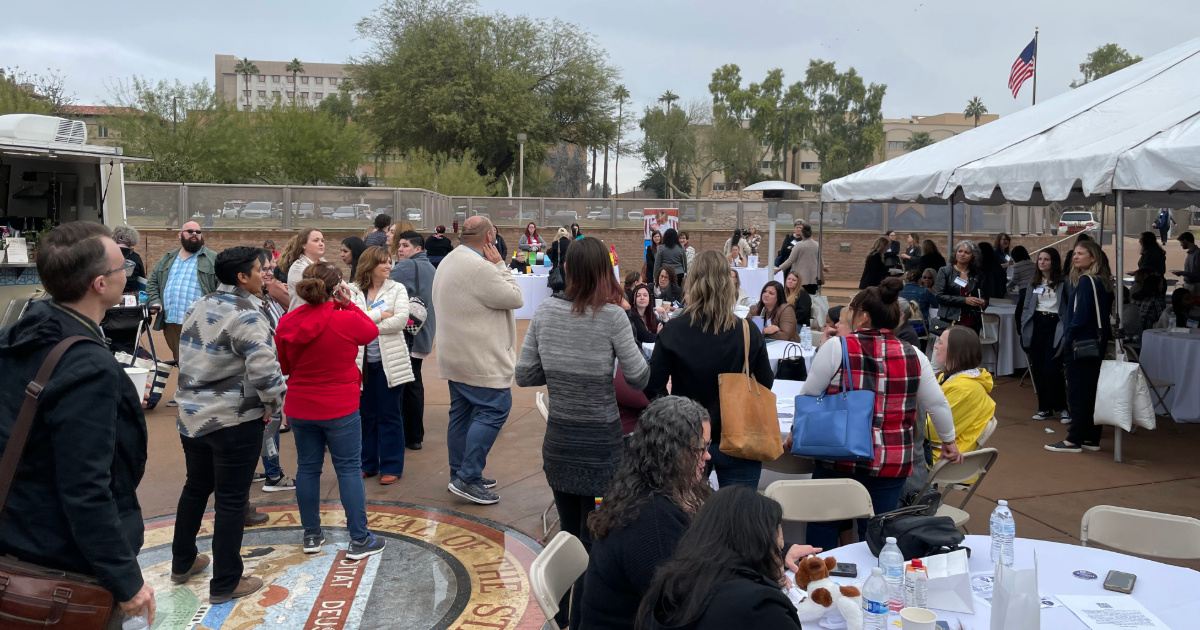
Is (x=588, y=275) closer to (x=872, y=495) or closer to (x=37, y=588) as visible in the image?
(x=872, y=495)

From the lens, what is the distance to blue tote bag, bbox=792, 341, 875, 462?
3.82 metres

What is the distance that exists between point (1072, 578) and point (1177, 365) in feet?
19.0

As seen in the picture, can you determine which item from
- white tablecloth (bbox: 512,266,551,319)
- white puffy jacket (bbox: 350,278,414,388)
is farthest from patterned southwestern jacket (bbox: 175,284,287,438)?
white tablecloth (bbox: 512,266,551,319)

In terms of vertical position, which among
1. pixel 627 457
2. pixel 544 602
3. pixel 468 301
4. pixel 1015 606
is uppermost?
pixel 468 301

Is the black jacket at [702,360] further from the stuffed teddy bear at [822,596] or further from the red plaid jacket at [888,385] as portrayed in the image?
the stuffed teddy bear at [822,596]

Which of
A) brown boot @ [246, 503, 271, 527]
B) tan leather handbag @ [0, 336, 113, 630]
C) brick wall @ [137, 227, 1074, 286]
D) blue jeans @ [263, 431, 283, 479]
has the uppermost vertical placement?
brick wall @ [137, 227, 1074, 286]

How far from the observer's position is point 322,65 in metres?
148

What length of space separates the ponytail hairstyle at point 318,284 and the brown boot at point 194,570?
1.45 m

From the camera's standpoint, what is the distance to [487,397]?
5242 millimetres

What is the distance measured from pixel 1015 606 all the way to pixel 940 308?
7.59 metres

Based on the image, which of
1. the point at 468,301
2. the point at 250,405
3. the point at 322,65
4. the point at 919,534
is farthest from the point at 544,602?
the point at 322,65

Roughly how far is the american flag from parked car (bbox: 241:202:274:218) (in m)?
14.8

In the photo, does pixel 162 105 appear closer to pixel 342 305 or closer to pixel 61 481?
pixel 342 305

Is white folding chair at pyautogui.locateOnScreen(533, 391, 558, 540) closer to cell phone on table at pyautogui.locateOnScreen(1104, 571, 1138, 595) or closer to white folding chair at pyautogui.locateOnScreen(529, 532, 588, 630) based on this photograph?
white folding chair at pyautogui.locateOnScreen(529, 532, 588, 630)
